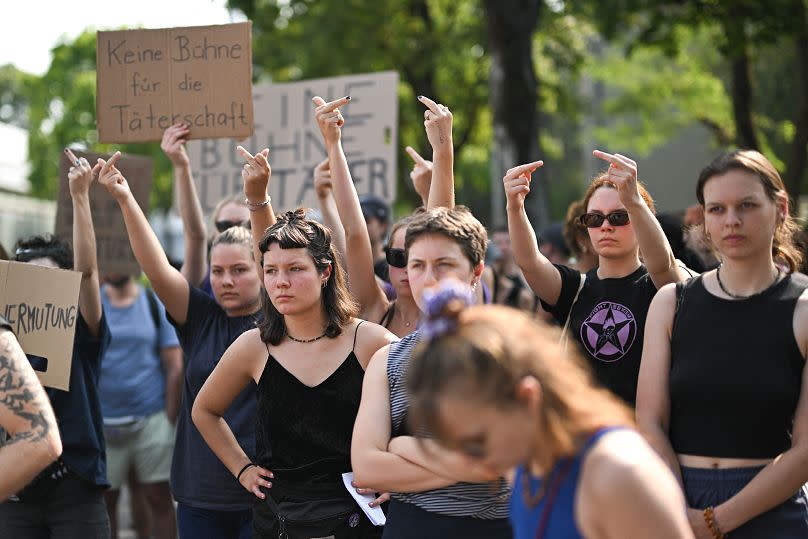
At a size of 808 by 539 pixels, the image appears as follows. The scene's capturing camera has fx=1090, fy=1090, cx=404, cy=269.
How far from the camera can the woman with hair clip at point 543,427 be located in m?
2.07

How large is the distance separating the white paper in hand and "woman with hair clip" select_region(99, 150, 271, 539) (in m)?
0.93

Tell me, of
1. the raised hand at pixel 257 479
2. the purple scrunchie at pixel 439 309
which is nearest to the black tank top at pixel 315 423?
the raised hand at pixel 257 479

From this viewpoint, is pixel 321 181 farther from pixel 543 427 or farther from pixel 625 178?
pixel 543 427

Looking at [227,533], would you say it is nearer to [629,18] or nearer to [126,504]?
[126,504]

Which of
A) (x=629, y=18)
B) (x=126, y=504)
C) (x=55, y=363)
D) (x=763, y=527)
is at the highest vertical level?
(x=629, y=18)

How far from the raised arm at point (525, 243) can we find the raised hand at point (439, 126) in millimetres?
433

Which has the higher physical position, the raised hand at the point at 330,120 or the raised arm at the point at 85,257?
the raised hand at the point at 330,120

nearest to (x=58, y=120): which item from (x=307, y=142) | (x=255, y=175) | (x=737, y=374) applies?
(x=307, y=142)

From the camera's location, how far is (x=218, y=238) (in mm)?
4926

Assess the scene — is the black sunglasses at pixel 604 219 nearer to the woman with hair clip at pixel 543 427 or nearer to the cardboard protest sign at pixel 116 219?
the woman with hair clip at pixel 543 427

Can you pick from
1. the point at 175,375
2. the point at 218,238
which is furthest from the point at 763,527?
the point at 175,375

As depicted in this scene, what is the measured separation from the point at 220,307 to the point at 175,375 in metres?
2.52

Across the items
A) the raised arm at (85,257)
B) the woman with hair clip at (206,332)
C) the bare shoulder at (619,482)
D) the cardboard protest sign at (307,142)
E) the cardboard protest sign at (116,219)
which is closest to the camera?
the bare shoulder at (619,482)

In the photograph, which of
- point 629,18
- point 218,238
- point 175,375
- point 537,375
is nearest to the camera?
point 537,375
